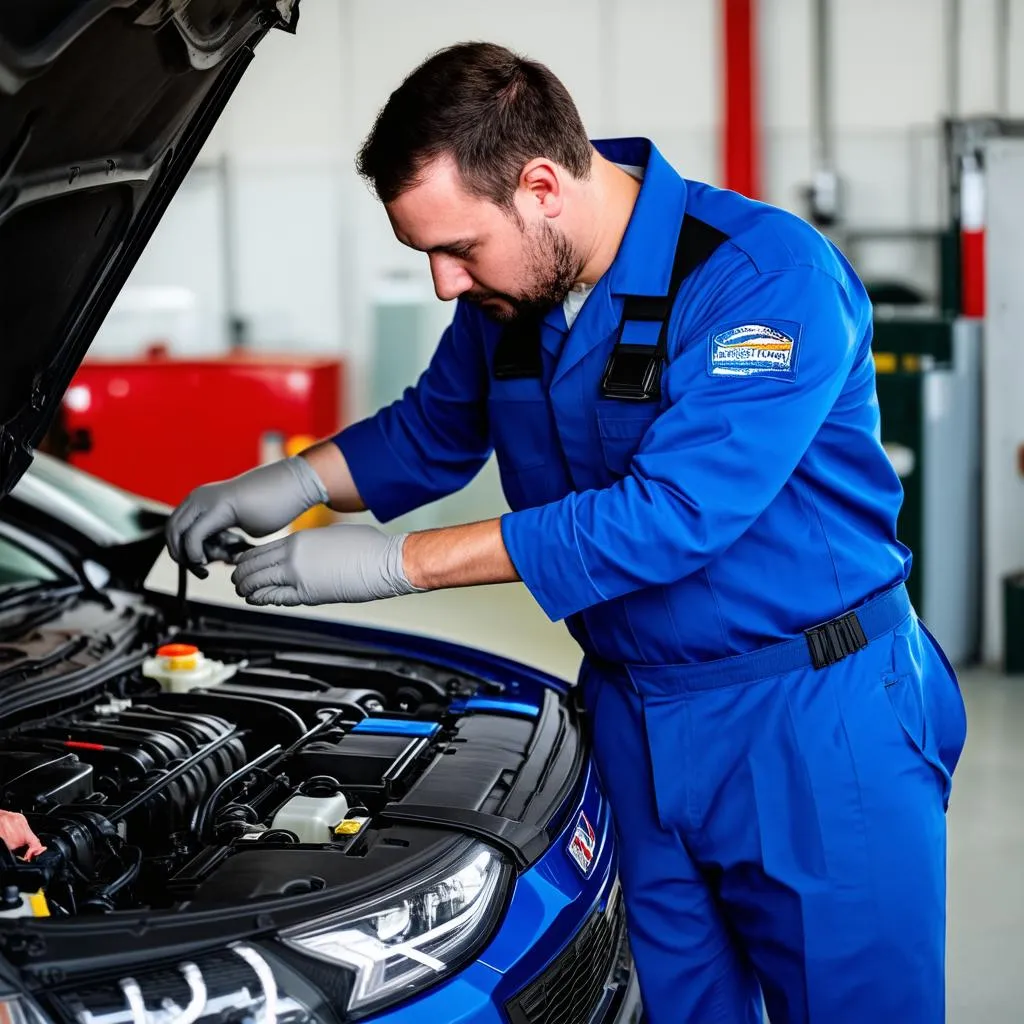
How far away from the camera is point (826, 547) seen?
69.0 inches

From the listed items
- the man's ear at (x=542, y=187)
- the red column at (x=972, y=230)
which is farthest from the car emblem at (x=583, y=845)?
the red column at (x=972, y=230)

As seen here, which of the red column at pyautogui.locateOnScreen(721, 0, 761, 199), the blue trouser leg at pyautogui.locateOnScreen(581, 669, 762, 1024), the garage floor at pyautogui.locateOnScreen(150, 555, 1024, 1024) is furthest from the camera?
the red column at pyautogui.locateOnScreen(721, 0, 761, 199)

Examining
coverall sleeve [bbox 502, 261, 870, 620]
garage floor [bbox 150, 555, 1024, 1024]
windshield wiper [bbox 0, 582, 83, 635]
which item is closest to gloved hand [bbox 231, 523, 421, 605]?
coverall sleeve [bbox 502, 261, 870, 620]

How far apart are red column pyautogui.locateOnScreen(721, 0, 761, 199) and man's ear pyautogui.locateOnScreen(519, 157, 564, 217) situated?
15.9ft

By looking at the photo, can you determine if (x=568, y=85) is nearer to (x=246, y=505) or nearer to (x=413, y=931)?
(x=246, y=505)

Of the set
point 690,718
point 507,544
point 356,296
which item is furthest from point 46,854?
point 356,296

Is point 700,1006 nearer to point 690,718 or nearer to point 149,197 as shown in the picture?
point 690,718

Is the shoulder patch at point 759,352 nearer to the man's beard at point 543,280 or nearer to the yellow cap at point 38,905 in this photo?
the man's beard at point 543,280

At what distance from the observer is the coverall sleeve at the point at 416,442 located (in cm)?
214

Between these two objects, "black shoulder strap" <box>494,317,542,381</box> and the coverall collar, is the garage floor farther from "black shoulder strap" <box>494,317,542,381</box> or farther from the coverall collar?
the coverall collar

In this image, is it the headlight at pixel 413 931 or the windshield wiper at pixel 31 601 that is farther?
the windshield wiper at pixel 31 601

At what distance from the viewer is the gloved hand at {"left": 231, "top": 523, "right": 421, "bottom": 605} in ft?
5.67

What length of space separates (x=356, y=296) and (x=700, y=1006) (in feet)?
17.7

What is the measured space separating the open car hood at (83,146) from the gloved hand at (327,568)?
35cm
